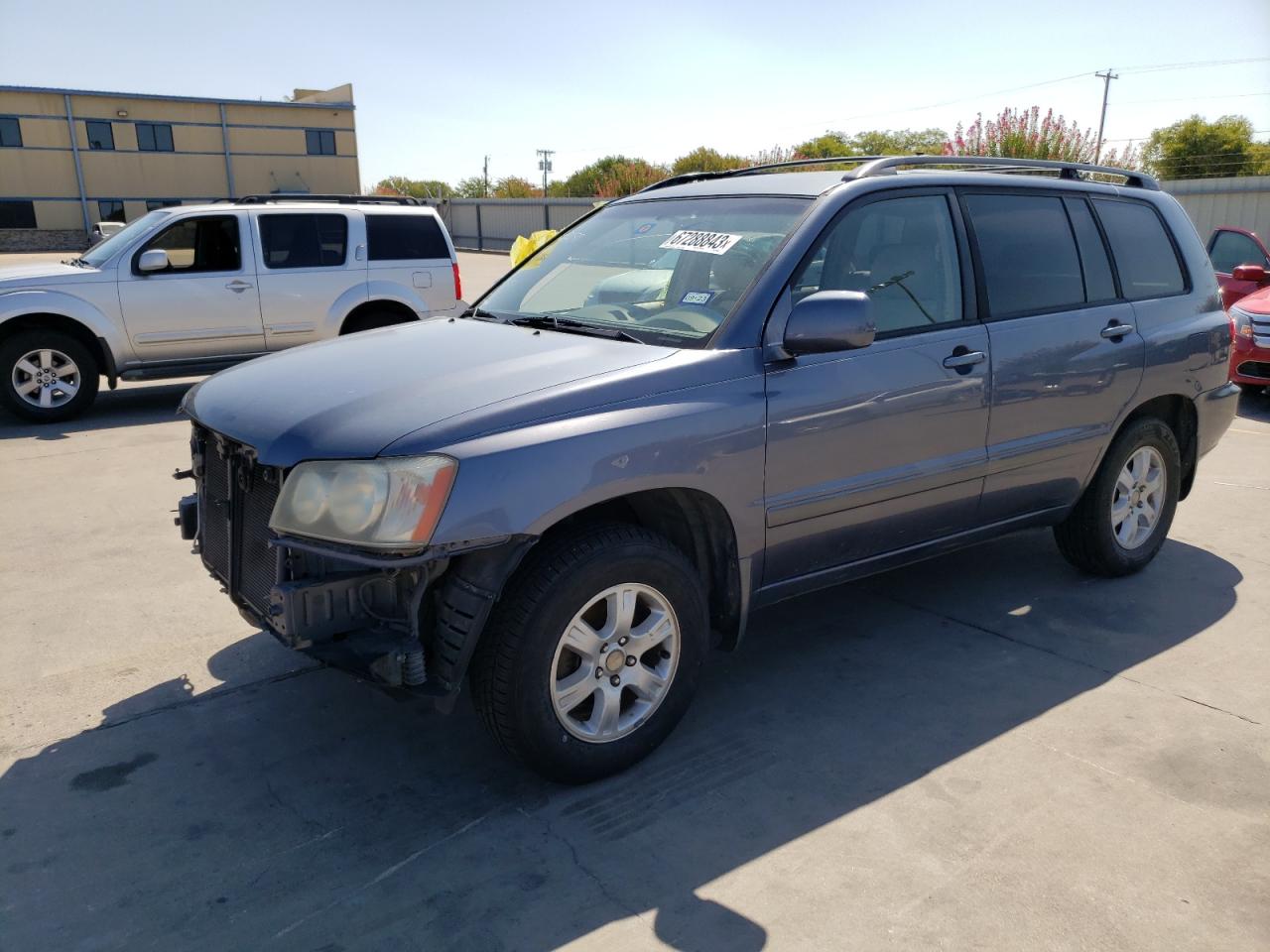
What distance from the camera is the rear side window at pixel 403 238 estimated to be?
33.0ft

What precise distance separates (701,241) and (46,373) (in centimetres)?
727

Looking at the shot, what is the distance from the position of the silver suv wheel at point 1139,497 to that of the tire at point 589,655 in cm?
268

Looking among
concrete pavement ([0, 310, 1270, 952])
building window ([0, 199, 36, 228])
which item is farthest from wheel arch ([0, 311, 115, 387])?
building window ([0, 199, 36, 228])

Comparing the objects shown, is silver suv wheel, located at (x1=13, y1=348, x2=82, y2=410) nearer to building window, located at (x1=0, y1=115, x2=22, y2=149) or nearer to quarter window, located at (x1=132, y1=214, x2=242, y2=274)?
quarter window, located at (x1=132, y1=214, x2=242, y2=274)

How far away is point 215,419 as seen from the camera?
11.0 feet

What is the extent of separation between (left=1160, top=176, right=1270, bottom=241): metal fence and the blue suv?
19.3 metres

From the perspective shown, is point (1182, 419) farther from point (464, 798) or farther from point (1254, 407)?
point (1254, 407)

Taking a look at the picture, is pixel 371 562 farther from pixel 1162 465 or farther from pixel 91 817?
pixel 1162 465

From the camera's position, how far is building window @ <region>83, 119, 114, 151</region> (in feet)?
137

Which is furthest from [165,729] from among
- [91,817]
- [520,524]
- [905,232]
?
[905,232]

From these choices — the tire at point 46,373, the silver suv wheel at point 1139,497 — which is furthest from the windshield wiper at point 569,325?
the tire at point 46,373

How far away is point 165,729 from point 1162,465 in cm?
470

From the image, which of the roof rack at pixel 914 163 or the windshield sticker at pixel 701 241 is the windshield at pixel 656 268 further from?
the roof rack at pixel 914 163

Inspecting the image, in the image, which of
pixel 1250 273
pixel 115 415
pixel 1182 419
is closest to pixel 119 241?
pixel 115 415
